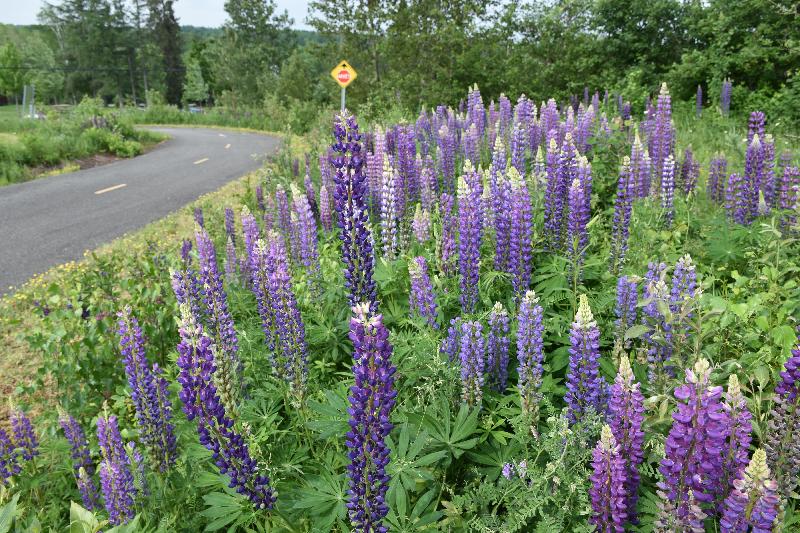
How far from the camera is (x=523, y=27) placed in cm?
1659

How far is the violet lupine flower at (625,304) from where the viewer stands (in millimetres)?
2943

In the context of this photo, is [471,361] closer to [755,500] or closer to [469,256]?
[469,256]

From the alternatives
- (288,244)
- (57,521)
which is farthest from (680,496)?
(288,244)

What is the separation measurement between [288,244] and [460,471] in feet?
11.3

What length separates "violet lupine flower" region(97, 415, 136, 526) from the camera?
2.66 meters

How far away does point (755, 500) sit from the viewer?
1.60 m

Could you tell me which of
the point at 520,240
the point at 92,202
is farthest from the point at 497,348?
the point at 92,202

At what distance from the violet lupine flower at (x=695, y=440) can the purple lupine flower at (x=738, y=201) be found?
329 cm

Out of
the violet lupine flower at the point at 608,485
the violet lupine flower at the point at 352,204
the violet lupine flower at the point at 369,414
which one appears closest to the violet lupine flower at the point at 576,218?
the violet lupine flower at the point at 352,204

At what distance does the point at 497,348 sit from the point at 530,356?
0.36 meters

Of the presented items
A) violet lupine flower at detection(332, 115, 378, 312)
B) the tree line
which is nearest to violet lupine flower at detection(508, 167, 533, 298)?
violet lupine flower at detection(332, 115, 378, 312)

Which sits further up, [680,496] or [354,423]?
[354,423]

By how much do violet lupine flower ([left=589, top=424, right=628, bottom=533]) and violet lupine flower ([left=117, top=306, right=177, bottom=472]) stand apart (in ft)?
7.90

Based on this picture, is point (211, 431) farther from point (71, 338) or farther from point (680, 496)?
point (71, 338)
